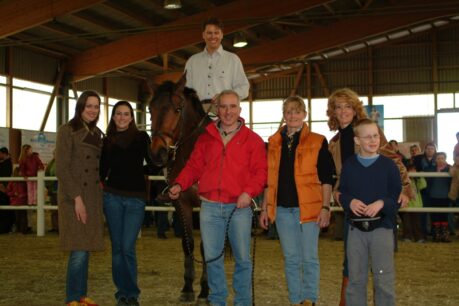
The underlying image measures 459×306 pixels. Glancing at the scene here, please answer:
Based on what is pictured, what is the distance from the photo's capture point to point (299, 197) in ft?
14.0

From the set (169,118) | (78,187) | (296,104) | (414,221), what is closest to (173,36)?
(414,221)

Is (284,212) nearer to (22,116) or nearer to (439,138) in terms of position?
(22,116)

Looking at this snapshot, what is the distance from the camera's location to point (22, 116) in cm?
2347

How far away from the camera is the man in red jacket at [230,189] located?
436cm

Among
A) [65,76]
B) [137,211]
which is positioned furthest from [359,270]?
[65,76]

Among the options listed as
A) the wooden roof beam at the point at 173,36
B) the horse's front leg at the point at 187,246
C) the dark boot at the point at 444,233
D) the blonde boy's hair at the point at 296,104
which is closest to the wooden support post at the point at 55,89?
the wooden roof beam at the point at 173,36

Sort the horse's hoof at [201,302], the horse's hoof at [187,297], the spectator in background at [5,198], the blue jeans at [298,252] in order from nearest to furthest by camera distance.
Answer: the blue jeans at [298,252] → the horse's hoof at [201,302] → the horse's hoof at [187,297] → the spectator in background at [5,198]

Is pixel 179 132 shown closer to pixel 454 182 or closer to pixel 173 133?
pixel 173 133

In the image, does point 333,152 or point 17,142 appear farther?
point 17,142

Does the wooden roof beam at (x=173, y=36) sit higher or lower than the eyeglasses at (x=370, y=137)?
higher

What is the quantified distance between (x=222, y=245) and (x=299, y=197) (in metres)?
0.71

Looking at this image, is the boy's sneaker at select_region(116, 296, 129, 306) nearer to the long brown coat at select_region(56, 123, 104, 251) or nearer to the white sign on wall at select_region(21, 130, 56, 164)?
the long brown coat at select_region(56, 123, 104, 251)

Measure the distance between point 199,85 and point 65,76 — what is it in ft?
64.7

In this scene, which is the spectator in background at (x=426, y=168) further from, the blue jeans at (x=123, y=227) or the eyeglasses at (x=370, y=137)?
the eyeglasses at (x=370, y=137)
